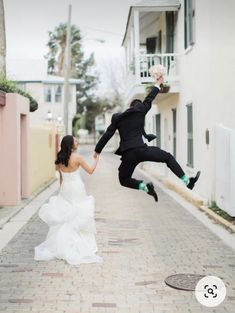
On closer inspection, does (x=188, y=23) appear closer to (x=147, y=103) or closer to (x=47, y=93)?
(x=147, y=103)

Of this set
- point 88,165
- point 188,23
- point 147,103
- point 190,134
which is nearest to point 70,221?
point 88,165

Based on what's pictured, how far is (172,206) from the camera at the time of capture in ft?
45.9

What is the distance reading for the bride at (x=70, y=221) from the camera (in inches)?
301

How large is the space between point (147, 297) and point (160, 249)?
2.66 m

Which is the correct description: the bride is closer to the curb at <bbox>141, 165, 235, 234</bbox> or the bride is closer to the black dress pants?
the black dress pants

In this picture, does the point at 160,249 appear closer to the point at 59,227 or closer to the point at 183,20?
the point at 59,227

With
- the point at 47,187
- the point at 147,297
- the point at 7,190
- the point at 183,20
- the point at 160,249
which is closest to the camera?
the point at 147,297

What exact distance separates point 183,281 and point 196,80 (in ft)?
31.1

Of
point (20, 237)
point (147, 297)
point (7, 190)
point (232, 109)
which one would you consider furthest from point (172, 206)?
point (147, 297)

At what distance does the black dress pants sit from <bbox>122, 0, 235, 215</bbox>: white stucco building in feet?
15.3

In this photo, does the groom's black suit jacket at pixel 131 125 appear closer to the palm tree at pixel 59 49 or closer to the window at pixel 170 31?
the window at pixel 170 31

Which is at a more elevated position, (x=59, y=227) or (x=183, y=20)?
(x=183, y=20)

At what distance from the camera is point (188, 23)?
52.4 feet
